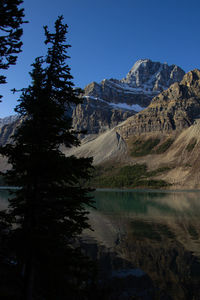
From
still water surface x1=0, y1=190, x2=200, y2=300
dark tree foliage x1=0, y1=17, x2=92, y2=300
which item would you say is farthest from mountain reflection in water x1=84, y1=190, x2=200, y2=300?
dark tree foliage x1=0, y1=17, x2=92, y2=300

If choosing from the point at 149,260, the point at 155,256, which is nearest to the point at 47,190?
the point at 149,260

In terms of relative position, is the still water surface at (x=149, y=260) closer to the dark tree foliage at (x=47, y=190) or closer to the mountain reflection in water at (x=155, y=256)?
the mountain reflection in water at (x=155, y=256)

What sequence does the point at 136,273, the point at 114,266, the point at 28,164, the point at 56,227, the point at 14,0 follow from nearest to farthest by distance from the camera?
the point at 28,164, the point at 56,227, the point at 14,0, the point at 136,273, the point at 114,266

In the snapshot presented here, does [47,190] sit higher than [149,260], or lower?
higher

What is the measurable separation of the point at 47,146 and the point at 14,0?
743cm

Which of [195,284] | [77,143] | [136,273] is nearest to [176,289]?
Answer: [195,284]

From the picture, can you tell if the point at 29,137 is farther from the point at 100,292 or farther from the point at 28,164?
the point at 100,292

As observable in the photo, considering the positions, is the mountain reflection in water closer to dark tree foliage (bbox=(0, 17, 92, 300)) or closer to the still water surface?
the still water surface

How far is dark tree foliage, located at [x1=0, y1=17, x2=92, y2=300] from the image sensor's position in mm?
10219

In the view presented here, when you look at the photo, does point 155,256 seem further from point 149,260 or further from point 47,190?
point 47,190

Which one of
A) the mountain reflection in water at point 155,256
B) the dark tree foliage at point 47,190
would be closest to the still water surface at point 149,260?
the mountain reflection in water at point 155,256

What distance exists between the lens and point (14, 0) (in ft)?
40.0

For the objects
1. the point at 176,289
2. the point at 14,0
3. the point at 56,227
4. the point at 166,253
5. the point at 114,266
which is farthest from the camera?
the point at 166,253

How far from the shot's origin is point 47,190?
11.6m
